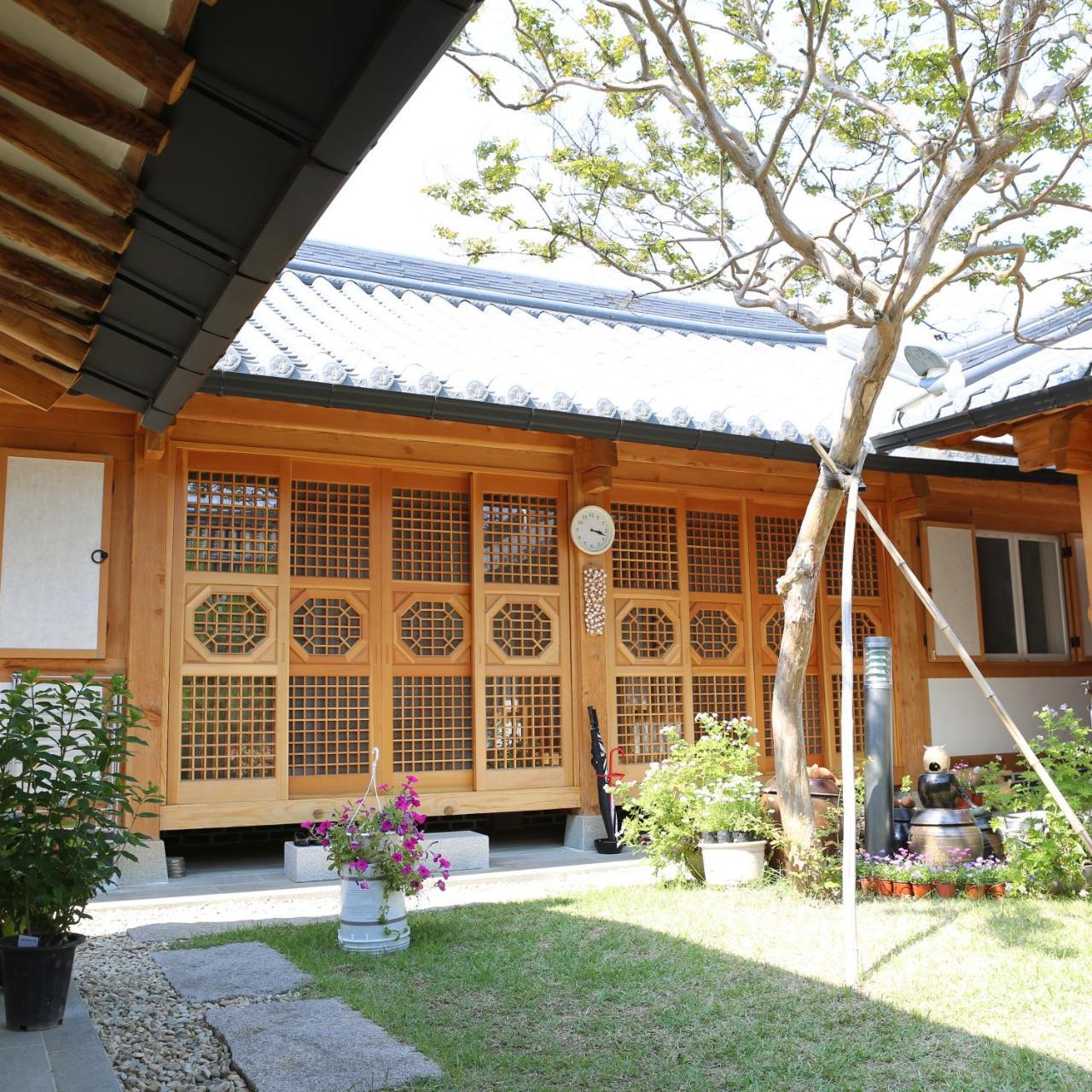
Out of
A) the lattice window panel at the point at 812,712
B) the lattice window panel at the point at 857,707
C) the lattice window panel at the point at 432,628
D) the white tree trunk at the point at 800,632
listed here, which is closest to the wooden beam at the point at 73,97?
the white tree trunk at the point at 800,632

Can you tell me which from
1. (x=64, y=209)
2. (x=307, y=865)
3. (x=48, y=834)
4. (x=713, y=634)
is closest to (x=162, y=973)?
(x=48, y=834)

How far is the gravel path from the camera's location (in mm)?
3598

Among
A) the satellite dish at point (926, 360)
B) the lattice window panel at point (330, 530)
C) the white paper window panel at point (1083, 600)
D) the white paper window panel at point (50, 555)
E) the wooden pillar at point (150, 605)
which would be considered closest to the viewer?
the satellite dish at point (926, 360)

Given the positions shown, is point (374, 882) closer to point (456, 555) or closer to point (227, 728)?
point (227, 728)

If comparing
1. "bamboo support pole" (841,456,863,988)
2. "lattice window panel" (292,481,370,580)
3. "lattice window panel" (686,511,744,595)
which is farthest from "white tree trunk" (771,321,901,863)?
"lattice window panel" (292,481,370,580)

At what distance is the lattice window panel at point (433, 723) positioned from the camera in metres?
8.06

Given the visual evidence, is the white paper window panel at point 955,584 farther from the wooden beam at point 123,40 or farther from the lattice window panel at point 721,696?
the wooden beam at point 123,40

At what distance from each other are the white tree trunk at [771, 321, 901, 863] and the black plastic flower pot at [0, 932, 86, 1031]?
3.71m

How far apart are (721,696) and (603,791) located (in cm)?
154

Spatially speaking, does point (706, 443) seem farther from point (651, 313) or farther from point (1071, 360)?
point (651, 313)

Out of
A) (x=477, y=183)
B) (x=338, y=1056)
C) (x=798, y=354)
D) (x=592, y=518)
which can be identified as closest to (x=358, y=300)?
(x=592, y=518)

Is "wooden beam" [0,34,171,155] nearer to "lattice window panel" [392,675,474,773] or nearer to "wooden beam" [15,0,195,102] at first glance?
"wooden beam" [15,0,195,102]

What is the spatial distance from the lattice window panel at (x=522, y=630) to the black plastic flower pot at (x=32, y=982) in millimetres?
4762

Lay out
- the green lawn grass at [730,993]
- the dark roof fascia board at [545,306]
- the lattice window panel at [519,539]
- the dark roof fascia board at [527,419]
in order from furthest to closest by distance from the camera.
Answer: the dark roof fascia board at [545,306] → the lattice window panel at [519,539] → the dark roof fascia board at [527,419] → the green lawn grass at [730,993]
